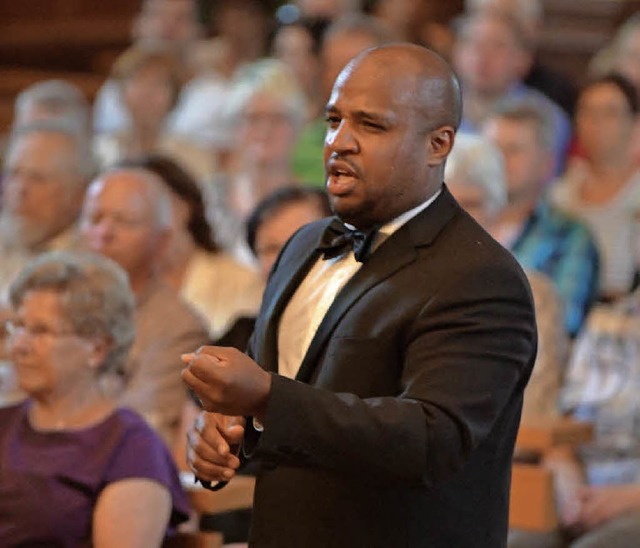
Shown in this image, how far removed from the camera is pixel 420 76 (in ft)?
5.76

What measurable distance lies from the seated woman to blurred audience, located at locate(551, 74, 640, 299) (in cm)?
254

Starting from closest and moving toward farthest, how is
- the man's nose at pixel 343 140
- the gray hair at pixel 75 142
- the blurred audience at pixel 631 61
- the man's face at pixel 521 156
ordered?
1. the man's nose at pixel 343 140
2. the gray hair at pixel 75 142
3. the man's face at pixel 521 156
4. the blurred audience at pixel 631 61

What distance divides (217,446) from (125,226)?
1.86m

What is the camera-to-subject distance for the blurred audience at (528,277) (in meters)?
3.57

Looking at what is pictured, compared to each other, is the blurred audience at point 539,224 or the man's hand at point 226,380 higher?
the man's hand at point 226,380

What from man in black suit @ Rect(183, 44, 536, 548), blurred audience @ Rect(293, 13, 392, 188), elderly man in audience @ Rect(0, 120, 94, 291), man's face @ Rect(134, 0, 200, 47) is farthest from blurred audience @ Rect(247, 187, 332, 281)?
man's face @ Rect(134, 0, 200, 47)

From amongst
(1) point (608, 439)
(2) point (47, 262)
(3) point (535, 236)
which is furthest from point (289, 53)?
(2) point (47, 262)

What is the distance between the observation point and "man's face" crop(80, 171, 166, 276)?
358 cm

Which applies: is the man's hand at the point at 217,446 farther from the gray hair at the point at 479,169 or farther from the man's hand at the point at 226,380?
the gray hair at the point at 479,169

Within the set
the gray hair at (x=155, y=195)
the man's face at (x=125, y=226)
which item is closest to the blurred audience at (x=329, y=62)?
the gray hair at (x=155, y=195)

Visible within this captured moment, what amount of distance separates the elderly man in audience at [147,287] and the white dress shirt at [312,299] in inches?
57.3

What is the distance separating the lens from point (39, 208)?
13.6ft

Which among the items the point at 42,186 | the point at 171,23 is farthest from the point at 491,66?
the point at 42,186

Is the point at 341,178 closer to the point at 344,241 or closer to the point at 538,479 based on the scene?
the point at 344,241
